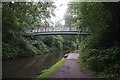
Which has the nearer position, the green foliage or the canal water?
the green foliage

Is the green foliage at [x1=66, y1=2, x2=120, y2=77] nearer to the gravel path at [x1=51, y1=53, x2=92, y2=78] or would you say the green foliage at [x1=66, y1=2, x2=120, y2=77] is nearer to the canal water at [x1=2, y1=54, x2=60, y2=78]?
the gravel path at [x1=51, y1=53, x2=92, y2=78]

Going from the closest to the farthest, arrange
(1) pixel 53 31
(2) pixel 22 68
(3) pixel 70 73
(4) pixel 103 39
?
(3) pixel 70 73
(4) pixel 103 39
(2) pixel 22 68
(1) pixel 53 31

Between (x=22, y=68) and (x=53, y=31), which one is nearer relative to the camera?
(x=22, y=68)

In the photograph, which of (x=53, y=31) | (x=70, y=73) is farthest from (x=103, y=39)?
(x=53, y=31)

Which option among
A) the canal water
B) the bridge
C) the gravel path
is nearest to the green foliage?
the gravel path

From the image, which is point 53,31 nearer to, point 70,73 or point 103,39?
point 103,39

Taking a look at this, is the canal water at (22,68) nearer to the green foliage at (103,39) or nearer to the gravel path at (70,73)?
the gravel path at (70,73)

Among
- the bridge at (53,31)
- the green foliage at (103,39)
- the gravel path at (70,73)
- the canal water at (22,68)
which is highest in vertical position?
the bridge at (53,31)

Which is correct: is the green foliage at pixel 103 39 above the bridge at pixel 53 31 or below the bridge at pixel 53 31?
below

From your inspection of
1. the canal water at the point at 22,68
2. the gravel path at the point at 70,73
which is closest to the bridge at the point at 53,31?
the canal water at the point at 22,68

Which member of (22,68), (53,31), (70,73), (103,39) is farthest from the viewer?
(53,31)

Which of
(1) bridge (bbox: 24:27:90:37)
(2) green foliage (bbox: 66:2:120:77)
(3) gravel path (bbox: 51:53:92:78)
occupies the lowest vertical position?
(3) gravel path (bbox: 51:53:92:78)

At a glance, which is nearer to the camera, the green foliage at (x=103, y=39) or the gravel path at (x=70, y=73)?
the gravel path at (x=70, y=73)

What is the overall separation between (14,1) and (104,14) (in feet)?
19.7
